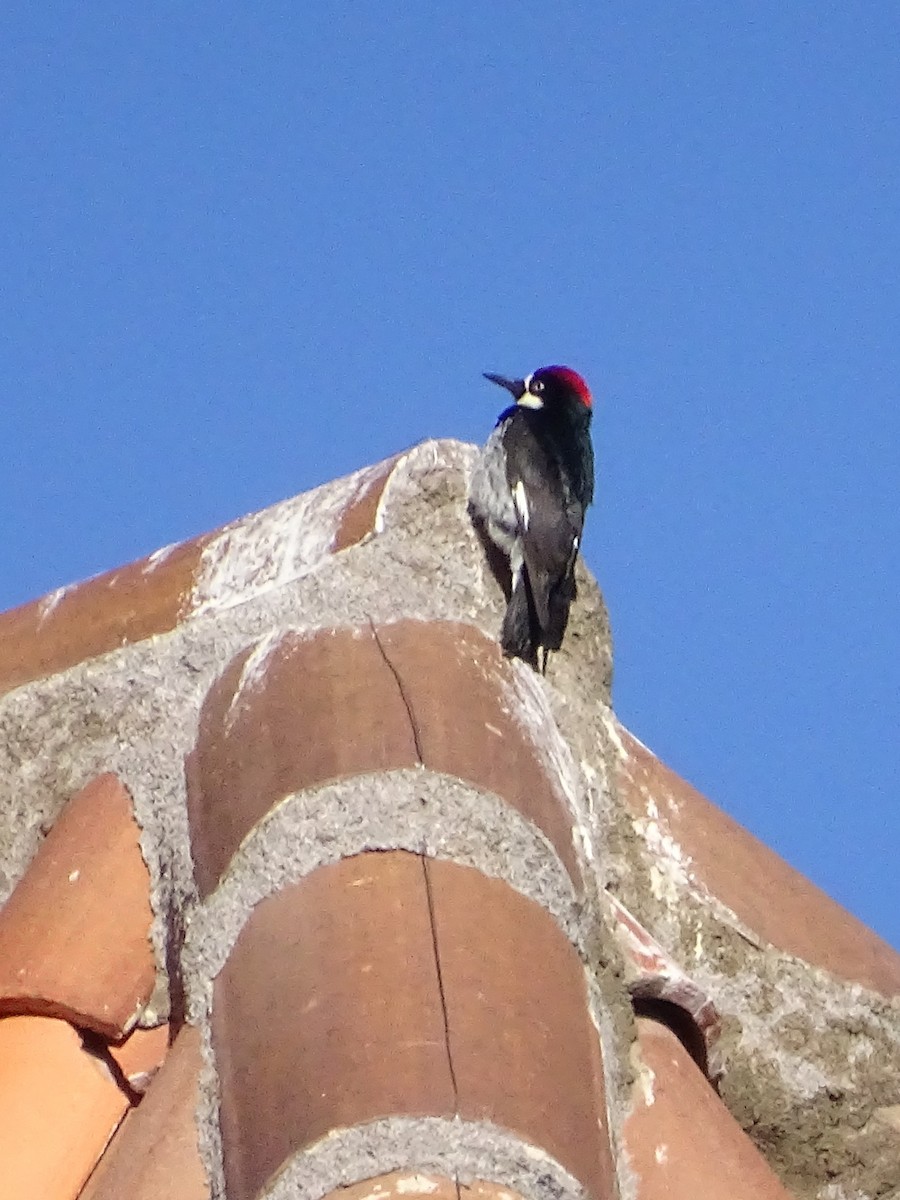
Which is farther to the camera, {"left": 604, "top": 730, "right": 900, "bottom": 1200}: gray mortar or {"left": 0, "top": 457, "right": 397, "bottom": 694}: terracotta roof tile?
{"left": 0, "top": 457, "right": 397, "bottom": 694}: terracotta roof tile

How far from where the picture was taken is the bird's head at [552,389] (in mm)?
5411

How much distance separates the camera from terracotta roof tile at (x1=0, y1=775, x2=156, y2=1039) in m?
2.14

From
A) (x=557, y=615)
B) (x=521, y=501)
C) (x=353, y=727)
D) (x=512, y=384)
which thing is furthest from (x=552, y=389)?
(x=353, y=727)

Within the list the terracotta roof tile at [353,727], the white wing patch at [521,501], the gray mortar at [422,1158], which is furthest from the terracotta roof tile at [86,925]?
the white wing patch at [521,501]

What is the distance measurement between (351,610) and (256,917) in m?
0.50

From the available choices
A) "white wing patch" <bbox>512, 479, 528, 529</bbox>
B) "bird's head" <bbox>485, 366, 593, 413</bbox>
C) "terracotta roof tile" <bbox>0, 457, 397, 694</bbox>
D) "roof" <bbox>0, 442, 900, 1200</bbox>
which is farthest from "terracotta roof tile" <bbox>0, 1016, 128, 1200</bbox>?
"bird's head" <bbox>485, 366, 593, 413</bbox>

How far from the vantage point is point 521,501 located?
10.9ft

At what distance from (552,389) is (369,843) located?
12.2 ft

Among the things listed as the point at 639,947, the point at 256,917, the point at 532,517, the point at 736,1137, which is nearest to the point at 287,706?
the point at 256,917

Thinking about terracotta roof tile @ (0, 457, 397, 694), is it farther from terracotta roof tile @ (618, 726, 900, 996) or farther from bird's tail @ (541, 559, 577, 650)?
terracotta roof tile @ (618, 726, 900, 996)

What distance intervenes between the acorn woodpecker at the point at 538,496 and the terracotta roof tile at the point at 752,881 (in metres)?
0.21

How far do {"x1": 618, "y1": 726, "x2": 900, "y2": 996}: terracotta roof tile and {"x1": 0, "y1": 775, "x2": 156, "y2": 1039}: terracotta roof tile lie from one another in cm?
62

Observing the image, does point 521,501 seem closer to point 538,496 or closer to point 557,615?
point 538,496

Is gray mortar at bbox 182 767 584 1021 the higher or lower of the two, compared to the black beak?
lower
